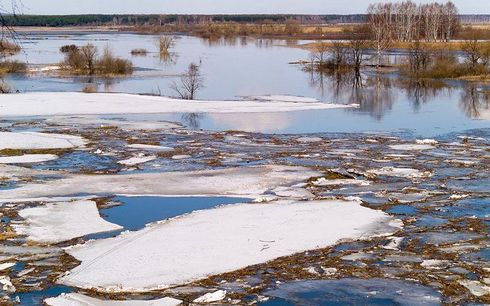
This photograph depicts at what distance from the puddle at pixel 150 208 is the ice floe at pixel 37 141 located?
5.29m

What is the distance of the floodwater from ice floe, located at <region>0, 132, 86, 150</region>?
1914 mm

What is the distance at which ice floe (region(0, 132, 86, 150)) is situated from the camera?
15461 mm

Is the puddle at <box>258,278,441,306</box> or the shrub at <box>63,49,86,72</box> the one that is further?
the shrub at <box>63,49,86,72</box>

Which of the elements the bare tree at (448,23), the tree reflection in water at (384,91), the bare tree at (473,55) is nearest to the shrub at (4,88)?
the tree reflection in water at (384,91)

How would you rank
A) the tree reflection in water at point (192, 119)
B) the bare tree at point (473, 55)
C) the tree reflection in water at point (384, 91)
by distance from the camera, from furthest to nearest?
the bare tree at point (473, 55), the tree reflection in water at point (384, 91), the tree reflection in water at point (192, 119)

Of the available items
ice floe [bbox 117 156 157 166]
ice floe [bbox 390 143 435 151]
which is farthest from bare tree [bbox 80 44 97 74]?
ice floe [bbox 390 143 435 151]

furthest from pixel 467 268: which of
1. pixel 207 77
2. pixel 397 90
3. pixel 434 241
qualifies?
pixel 207 77

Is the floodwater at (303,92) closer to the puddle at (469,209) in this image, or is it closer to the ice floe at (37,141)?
the ice floe at (37,141)

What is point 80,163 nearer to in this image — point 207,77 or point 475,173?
point 475,173

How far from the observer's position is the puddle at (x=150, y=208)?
379 inches

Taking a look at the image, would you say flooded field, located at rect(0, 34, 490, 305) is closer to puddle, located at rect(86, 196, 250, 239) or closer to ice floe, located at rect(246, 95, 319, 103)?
puddle, located at rect(86, 196, 250, 239)

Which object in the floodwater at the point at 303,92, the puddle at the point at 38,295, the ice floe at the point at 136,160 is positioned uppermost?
the puddle at the point at 38,295

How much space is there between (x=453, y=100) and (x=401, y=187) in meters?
17.4

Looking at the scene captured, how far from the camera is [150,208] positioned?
1037 centimetres
